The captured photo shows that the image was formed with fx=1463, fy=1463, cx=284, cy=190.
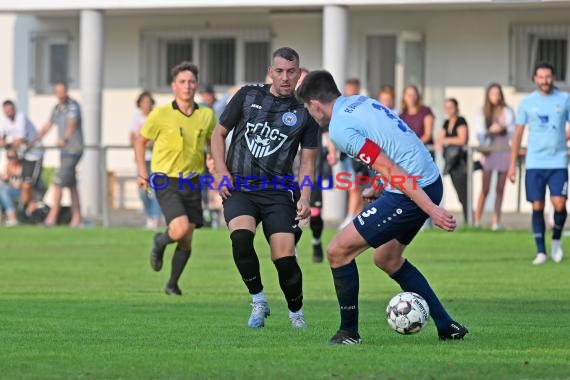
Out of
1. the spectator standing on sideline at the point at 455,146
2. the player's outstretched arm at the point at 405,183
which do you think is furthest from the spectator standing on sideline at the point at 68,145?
the player's outstretched arm at the point at 405,183

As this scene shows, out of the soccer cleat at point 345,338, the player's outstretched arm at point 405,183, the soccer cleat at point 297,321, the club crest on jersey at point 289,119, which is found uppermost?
the club crest on jersey at point 289,119

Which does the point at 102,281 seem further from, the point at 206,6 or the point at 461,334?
the point at 206,6

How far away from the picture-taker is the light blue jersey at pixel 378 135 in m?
9.48

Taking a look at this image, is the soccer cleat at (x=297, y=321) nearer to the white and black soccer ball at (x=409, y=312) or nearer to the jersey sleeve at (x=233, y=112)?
the white and black soccer ball at (x=409, y=312)

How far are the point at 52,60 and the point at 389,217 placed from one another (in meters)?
22.7

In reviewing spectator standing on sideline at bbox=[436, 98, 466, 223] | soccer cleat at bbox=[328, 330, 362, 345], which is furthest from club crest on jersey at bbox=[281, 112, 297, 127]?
spectator standing on sideline at bbox=[436, 98, 466, 223]

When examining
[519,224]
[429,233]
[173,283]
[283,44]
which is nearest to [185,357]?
[173,283]

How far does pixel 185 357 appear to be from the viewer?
9.27m

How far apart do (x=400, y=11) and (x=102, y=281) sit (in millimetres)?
14146

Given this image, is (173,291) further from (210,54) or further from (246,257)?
(210,54)

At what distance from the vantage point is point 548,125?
17.9 m

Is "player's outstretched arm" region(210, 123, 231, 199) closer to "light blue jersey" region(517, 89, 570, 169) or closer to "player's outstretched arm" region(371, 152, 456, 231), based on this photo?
"player's outstretched arm" region(371, 152, 456, 231)

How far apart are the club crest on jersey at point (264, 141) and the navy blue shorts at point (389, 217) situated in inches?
70.3

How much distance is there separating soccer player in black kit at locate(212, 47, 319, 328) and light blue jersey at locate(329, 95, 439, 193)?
5.66 ft
